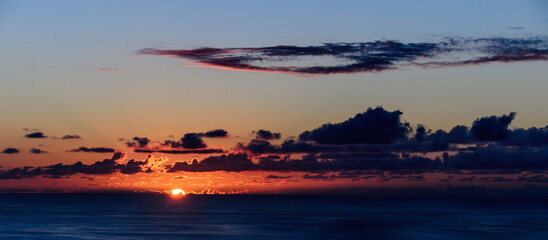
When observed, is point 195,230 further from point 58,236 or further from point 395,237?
point 395,237

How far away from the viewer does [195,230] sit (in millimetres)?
93812

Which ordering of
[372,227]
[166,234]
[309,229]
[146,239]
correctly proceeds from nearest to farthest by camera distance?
[146,239] < [166,234] < [309,229] < [372,227]

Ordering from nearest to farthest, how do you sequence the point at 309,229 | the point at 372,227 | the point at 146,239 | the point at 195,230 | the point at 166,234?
the point at 146,239
the point at 166,234
the point at 195,230
the point at 309,229
the point at 372,227

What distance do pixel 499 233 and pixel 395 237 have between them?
715 inches

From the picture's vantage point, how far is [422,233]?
93938mm

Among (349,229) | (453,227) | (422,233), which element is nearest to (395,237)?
(422,233)

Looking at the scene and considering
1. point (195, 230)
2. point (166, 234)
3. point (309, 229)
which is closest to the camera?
point (166, 234)

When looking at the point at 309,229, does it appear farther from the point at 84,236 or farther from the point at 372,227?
the point at 84,236

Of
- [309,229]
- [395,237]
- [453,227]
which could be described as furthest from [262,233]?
[453,227]

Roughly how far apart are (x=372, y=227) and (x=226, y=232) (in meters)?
28.6

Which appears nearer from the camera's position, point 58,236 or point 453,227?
point 58,236

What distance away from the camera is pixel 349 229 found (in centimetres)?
10244

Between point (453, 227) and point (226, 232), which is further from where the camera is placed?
point (453, 227)

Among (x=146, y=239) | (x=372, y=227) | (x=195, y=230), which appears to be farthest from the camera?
(x=372, y=227)
